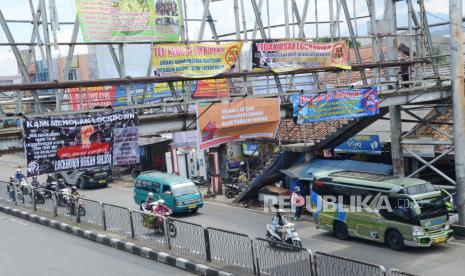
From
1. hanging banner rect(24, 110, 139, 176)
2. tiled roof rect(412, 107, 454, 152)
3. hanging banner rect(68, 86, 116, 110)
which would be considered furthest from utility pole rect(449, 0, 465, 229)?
hanging banner rect(68, 86, 116, 110)

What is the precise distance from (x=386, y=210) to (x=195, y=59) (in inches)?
250

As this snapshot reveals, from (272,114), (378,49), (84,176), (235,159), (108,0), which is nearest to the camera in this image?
(108,0)

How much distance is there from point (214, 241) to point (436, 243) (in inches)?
224

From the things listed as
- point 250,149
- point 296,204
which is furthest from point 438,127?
point 250,149

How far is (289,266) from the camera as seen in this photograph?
33.3 feet

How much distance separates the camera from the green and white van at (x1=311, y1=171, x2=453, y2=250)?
13.4 m

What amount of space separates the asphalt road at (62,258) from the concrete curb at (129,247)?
0.15 m

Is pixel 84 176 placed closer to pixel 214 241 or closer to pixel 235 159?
pixel 235 159

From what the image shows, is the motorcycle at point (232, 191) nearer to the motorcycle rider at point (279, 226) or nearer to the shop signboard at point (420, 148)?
the shop signboard at point (420, 148)

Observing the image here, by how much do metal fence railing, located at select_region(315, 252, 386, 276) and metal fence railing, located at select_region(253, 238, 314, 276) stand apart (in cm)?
18

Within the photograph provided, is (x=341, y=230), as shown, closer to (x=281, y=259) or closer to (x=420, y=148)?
(x=420, y=148)

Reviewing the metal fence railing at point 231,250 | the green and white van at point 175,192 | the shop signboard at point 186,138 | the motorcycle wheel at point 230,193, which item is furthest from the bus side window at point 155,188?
the metal fence railing at point 231,250

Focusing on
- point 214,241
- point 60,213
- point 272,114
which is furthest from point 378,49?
point 60,213

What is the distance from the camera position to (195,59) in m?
13.1
